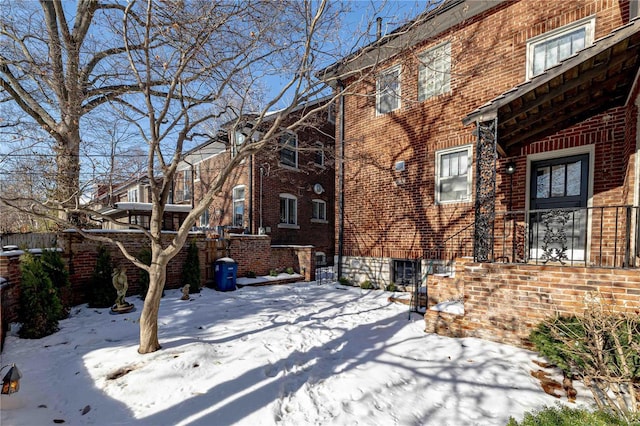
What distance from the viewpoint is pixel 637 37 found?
3.91 metres

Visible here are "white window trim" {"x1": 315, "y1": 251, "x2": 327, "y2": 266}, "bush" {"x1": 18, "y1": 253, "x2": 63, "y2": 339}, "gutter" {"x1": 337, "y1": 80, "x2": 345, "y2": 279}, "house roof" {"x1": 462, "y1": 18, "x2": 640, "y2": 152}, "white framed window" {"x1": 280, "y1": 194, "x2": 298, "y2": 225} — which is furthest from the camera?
"white window trim" {"x1": 315, "y1": 251, "x2": 327, "y2": 266}

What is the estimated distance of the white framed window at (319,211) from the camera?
15.2 meters

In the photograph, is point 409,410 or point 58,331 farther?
point 58,331

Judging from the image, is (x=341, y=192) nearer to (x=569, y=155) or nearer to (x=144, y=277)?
(x=569, y=155)

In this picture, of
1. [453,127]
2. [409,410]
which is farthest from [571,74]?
[409,410]

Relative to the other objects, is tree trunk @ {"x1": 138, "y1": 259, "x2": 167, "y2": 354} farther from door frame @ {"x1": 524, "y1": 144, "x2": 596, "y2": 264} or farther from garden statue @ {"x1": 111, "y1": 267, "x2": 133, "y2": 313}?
door frame @ {"x1": 524, "y1": 144, "x2": 596, "y2": 264}

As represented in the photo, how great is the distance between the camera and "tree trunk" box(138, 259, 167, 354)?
407 centimetres

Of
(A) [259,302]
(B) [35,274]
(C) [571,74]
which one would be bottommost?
(A) [259,302]

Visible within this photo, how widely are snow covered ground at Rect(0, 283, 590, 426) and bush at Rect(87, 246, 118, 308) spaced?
0.84 m

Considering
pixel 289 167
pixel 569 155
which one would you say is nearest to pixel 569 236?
pixel 569 155

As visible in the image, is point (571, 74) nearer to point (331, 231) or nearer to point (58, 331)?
point (58, 331)

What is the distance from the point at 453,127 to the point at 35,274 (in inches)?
388

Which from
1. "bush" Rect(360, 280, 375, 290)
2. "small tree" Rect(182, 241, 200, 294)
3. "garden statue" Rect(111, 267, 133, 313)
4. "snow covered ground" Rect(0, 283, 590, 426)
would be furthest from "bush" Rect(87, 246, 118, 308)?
"bush" Rect(360, 280, 375, 290)

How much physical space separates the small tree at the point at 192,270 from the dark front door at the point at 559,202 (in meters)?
8.60
